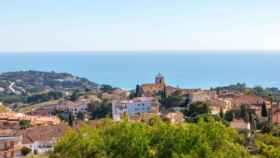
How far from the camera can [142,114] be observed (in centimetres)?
3881

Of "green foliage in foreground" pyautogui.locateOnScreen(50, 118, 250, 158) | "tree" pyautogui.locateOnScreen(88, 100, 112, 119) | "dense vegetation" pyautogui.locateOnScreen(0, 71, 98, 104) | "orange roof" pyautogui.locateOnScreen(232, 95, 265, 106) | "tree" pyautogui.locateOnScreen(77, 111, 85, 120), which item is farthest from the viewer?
"dense vegetation" pyautogui.locateOnScreen(0, 71, 98, 104)

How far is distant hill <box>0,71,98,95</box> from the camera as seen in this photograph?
338 ft

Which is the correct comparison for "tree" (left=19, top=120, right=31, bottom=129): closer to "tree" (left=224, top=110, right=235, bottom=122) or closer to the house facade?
the house facade

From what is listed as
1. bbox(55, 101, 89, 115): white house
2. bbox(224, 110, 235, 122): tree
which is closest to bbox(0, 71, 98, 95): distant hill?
bbox(55, 101, 89, 115): white house

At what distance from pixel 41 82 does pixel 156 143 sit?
103922 millimetres

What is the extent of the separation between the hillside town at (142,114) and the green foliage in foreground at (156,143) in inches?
250

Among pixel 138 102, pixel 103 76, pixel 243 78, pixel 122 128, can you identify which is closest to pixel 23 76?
pixel 103 76

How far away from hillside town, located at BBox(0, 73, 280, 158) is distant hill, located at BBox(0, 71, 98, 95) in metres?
47.1

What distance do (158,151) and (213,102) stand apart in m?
29.2

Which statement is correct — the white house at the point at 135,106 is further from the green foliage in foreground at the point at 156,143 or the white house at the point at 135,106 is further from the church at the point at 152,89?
the green foliage in foreground at the point at 156,143

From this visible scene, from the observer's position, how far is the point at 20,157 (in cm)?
2577

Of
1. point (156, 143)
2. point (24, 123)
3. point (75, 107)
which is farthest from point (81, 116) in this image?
point (156, 143)

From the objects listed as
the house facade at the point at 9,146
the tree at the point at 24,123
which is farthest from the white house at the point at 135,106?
the house facade at the point at 9,146

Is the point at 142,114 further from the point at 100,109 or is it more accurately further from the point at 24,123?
the point at 100,109
